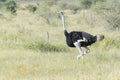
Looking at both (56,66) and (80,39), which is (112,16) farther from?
Answer: (56,66)

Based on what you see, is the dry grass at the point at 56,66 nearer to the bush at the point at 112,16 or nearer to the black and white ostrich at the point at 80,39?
the black and white ostrich at the point at 80,39

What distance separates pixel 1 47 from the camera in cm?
1352

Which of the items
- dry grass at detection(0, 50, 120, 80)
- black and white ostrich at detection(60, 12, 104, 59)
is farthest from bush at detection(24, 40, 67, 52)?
black and white ostrich at detection(60, 12, 104, 59)

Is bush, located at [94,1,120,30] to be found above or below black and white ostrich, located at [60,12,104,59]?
below

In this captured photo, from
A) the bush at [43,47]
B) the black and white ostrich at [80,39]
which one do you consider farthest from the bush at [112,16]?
the black and white ostrich at [80,39]

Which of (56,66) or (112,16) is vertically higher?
(56,66)

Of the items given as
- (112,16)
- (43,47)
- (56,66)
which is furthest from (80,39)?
(112,16)

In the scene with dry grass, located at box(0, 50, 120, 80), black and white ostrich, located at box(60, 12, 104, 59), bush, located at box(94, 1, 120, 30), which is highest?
black and white ostrich, located at box(60, 12, 104, 59)

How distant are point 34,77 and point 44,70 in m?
0.89

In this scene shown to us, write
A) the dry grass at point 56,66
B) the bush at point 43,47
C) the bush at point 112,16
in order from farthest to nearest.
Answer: the bush at point 112,16
the bush at point 43,47
the dry grass at point 56,66

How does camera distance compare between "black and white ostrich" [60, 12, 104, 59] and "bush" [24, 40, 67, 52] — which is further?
"bush" [24, 40, 67, 52]

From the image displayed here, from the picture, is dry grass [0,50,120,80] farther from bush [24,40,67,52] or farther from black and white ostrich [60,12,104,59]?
bush [24,40,67,52]

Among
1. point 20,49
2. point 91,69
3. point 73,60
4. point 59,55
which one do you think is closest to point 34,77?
point 91,69

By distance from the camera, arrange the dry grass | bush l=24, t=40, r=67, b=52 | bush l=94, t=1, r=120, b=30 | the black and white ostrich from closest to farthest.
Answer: the dry grass
the black and white ostrich
bush l=24, t=40, r=67, b=52
bush l=94, t=1, r=120, b=30
